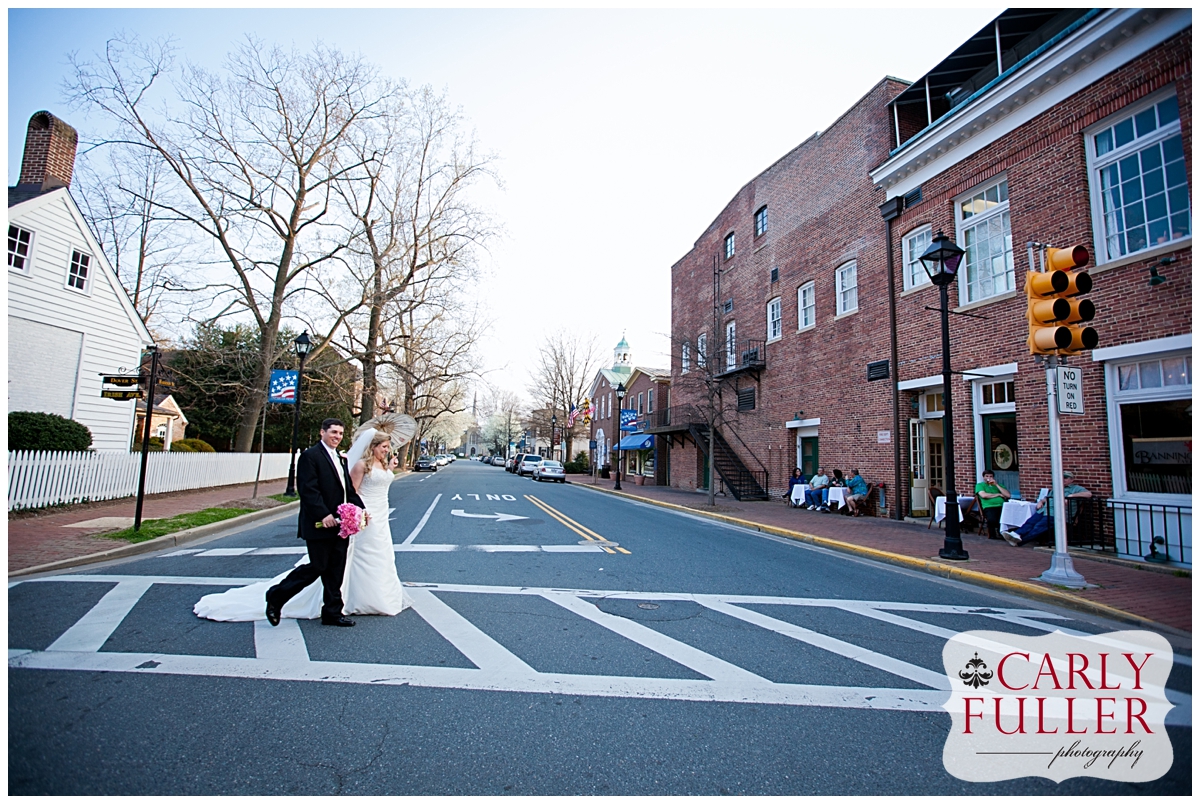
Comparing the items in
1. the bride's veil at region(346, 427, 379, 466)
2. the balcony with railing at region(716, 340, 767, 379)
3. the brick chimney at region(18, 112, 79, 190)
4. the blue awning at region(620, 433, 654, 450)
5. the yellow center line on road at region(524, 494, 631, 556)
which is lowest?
the yellow center line on road at region(524, 494, 631, 556)

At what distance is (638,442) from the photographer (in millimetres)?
33844

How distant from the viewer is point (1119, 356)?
926 cm

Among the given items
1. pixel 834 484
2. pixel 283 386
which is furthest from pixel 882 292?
pixel 283 386

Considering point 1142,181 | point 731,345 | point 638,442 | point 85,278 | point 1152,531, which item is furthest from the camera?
point 638,442

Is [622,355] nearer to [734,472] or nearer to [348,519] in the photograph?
[734,472]

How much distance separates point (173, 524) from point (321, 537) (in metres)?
7.37

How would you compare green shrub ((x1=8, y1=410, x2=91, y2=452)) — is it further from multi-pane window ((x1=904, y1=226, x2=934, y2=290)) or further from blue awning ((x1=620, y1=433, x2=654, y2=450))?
blue awning ((x1=620, y1=433, x2=654, y2=450))

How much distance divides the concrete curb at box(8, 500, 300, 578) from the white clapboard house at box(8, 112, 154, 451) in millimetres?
6481

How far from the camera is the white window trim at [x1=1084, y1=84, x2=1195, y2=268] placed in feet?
29.2

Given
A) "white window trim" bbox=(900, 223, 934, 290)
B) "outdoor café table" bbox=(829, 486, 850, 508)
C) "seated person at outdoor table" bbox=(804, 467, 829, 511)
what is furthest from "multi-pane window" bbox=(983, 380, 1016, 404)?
"seated person at outdoor table" bbox=(804, 467, 829, 511)

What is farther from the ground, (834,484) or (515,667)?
(834,484)

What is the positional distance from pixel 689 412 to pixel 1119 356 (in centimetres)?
1747

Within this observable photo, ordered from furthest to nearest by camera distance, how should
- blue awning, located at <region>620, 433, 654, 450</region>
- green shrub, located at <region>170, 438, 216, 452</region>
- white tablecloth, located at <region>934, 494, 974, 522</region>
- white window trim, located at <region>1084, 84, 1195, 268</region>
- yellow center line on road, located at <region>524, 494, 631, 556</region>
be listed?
blue awning, located at <region>620, 433, 654, 450</region>
green shrub, located at <region>170, 438, 216, 452</region>
white tablecloth, located at <region>934, 494, 974, 522</region>
yellow center line on road, located at <region>524, 494, 631, 556</region>
white window trim, located at <region>1084, 84, 1195, 268</region>

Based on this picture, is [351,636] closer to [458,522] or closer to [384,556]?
[384,556]
